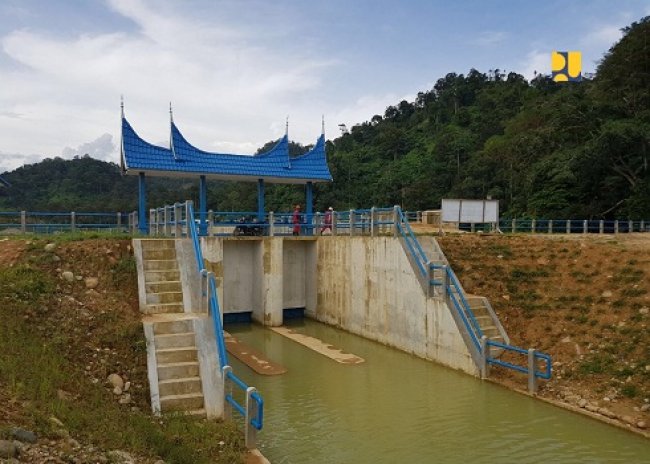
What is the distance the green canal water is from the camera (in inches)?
322

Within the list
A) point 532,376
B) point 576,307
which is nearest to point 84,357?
point 532,376

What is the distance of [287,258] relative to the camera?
67.9 ft

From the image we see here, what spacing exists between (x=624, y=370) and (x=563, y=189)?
29.4 meters

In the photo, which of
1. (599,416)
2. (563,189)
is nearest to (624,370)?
Answer: (599,416)

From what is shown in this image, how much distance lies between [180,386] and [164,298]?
8.45ft

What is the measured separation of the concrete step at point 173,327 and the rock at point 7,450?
169 inches

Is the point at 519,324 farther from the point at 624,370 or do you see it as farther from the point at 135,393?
the point at 135,393

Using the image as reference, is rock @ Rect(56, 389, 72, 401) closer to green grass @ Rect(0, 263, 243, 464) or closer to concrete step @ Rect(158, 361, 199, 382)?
green grass @ Rect(0, 263, 243, 464)

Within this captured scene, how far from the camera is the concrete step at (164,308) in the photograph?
10211 millimetres

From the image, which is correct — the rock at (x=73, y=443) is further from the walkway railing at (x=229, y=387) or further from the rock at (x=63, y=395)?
the walkway railing at (x=229, y=387)

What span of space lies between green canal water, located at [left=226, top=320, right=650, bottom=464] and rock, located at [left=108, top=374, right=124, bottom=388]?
2474 millimetres

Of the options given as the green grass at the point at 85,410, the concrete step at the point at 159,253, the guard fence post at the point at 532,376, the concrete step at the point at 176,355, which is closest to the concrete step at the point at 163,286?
the concrete step at the point at 159,253

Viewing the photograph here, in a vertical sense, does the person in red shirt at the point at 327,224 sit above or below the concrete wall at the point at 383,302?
above

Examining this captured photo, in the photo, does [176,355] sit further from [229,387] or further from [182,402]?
[229,387]
